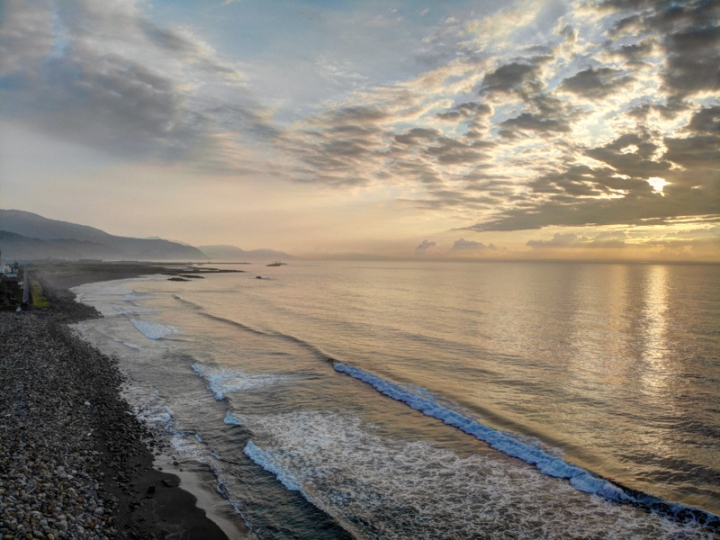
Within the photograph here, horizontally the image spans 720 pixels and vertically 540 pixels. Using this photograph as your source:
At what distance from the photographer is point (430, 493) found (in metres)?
11.5

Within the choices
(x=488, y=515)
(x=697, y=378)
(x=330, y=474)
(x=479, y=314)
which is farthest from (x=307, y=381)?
(x=479, y=314)

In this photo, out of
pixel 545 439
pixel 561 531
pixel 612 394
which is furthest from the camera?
pixel 612 394

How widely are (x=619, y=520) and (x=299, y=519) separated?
8209mm

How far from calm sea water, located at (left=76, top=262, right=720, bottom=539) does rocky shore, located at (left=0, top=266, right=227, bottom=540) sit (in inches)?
51.3

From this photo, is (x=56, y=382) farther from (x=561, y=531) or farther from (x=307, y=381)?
(x=561, y=531)

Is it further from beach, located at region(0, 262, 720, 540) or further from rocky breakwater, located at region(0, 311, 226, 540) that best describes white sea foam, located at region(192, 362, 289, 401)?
rocky breakwater, located at region(0, 311, 226, 540)

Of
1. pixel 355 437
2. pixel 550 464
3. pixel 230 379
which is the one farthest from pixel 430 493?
pixel 230 379

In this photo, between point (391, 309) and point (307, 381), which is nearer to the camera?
point (307, 381)

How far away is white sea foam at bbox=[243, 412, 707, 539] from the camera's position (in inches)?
392

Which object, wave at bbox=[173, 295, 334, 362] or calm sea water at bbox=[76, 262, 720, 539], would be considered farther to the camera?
wave at bbox=[173, 295, 334, 362]

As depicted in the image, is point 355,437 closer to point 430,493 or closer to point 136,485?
point 430,493

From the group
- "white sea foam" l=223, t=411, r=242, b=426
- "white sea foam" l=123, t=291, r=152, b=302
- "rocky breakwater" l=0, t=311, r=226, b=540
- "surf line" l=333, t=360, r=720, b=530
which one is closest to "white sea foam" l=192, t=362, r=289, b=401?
"white sea foam" l=223, t=411, r=242, b=426

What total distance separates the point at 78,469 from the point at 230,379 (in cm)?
1153

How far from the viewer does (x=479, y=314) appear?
4762cm
